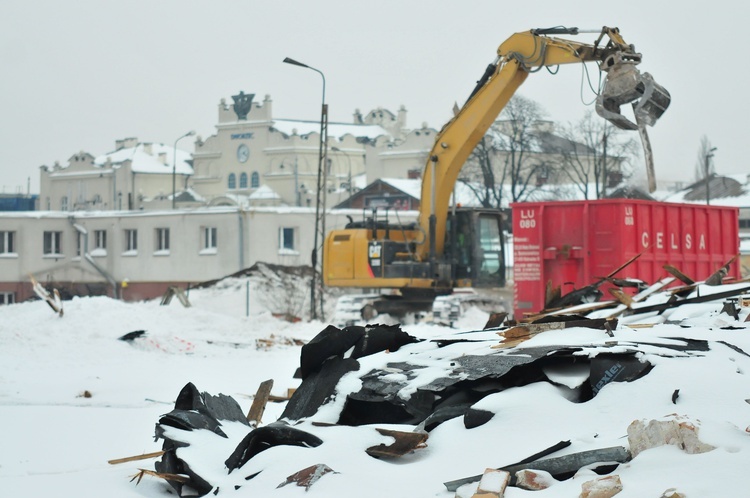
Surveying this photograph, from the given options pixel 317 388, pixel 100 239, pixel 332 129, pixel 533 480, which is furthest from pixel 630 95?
pixel 332 129

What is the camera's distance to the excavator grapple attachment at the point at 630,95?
16.7 metres

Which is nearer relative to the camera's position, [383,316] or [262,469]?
[262,469]

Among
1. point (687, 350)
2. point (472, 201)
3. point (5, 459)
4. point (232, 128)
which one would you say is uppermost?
point (232, 128)

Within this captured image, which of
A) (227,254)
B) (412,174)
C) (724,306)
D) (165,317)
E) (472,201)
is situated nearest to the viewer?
(724,306)

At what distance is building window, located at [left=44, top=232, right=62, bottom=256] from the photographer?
5138cm

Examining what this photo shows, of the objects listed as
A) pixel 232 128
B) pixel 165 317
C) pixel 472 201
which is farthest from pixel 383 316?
pixel 232 128

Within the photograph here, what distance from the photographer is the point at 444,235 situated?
24.2 meters

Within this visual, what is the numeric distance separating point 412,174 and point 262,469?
79048mm

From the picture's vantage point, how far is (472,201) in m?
64.9

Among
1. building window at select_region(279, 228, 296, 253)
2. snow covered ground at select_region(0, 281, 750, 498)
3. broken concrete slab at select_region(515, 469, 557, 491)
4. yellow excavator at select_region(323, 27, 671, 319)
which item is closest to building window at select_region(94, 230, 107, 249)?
building window at select_region(279, 228, 296, 253)

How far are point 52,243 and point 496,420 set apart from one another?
4690cm

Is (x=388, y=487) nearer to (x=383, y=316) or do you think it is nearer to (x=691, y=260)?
(x=691, y=260)

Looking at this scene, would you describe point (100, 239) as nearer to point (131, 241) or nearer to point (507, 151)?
point (131, 241)

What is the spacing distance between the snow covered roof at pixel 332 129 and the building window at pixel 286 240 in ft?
153
